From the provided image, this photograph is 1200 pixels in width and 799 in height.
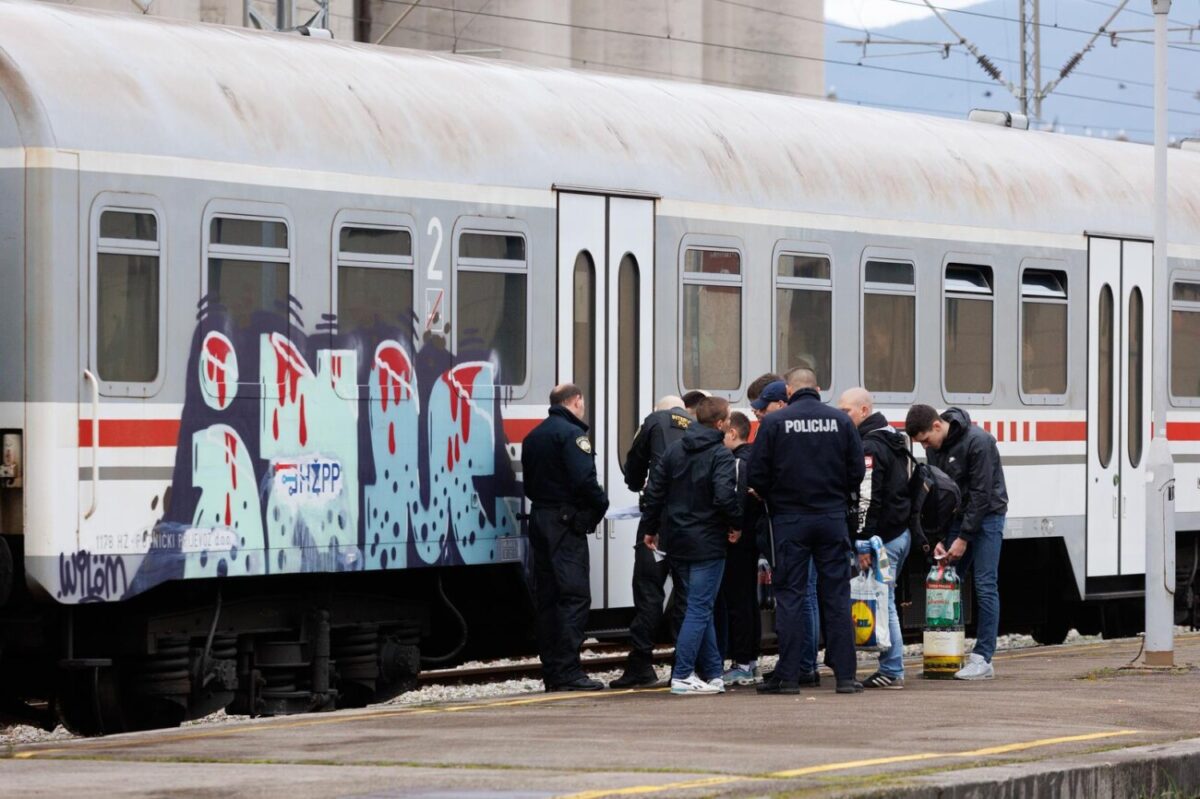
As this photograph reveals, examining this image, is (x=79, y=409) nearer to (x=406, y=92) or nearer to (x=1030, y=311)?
(x=406, y=92)

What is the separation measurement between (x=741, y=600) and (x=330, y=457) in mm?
2690

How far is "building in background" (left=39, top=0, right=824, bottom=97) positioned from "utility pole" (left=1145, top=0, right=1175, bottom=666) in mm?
31771

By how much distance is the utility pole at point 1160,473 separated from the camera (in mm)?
13906

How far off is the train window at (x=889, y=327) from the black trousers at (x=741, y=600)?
2368mm

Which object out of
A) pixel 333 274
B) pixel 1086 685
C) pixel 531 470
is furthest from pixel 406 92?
pixel 1086 685

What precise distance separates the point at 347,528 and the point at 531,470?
114cm

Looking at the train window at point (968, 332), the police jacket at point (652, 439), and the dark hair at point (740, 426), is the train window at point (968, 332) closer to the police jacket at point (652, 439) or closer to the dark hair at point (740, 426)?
the dark hair at point (740, 426)

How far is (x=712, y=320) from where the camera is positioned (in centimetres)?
1430

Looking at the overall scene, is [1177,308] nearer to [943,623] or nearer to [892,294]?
[892,294]

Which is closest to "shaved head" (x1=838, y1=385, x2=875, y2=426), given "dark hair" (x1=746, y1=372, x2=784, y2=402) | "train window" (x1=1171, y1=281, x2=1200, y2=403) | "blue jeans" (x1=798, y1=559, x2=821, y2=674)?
"dark hair" (x1=746, y1=372, x2=784, y2=402)

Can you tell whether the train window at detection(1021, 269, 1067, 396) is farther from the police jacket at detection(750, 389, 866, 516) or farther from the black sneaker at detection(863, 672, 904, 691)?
the police jacket at detection(750, 389, 866, 516)

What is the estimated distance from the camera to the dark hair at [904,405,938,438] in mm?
13328

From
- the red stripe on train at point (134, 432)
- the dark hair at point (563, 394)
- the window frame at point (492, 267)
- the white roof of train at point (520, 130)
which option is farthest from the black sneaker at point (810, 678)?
the red stripe on train at point (134, 432)

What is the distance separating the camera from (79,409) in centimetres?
1096
